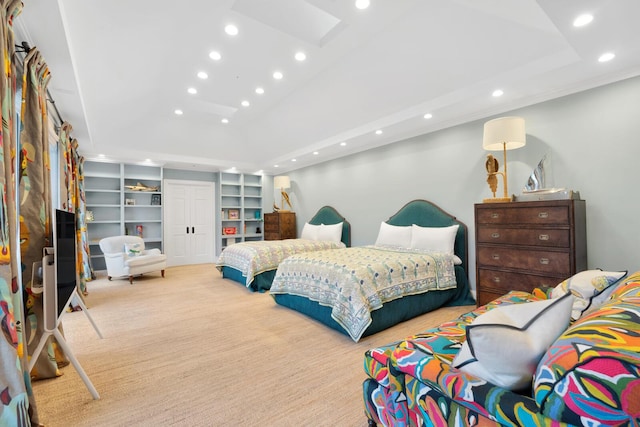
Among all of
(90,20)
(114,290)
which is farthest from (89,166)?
(90,20)

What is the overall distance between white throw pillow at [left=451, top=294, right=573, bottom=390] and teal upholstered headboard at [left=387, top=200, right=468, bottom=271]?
10.0 ft

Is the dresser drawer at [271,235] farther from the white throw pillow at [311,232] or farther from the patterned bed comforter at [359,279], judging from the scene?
the patterned bed comforter at [359,279]

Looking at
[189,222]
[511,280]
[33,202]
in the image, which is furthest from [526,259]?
[189,222]

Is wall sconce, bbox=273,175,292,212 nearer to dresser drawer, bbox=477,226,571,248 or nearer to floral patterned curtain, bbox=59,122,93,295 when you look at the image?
floral patterned curtain, bbox=59,122,93,295

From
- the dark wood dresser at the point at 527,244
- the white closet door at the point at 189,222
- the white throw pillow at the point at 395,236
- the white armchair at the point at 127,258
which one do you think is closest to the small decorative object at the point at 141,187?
the white closet door at the point at 189,222

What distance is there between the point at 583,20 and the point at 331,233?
445cm

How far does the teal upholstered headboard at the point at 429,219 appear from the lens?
3.94 metres

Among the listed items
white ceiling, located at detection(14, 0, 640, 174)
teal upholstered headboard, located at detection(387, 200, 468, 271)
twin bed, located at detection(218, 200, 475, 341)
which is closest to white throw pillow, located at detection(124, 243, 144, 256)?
white ceiling, located at detection(14, 0, 640, 174)

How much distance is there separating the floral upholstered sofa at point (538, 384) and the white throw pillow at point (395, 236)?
9.43 feet

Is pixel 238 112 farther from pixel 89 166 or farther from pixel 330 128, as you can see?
pixel 89 166

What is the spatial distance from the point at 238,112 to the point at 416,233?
3992mm

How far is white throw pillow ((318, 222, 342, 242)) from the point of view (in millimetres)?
5653

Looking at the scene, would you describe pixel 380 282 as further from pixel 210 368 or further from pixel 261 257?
pixel 261 257

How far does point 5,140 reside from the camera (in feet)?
4.97
